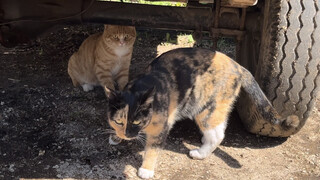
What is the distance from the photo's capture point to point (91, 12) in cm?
351

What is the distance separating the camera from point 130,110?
8.38 feet

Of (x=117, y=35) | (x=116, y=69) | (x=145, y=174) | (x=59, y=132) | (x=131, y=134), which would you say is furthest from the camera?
(x=116, y=69)

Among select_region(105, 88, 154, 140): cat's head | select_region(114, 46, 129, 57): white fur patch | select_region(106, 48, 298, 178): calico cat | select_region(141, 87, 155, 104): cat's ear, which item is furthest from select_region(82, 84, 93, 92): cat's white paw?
select_region(141, 87, 155, 104): cat's ear

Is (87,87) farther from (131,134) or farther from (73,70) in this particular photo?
(131,134)

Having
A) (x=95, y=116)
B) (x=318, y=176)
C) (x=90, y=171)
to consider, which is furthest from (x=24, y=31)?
(x=318, y=176)

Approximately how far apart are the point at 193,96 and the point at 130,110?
665 mm

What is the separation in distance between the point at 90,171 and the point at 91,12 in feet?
4.79

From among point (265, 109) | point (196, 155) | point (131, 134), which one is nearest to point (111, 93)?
point (131, 134)

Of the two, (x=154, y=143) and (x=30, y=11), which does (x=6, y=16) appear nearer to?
(x=30, y=11)

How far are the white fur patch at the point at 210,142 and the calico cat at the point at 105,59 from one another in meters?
1.17

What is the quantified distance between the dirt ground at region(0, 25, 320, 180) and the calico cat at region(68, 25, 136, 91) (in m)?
0.16

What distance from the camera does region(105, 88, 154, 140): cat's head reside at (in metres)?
2.56

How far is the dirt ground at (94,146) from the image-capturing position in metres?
2.92

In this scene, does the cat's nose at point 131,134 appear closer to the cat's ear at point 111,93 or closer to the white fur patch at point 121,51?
the cat's ear at point 111,93
